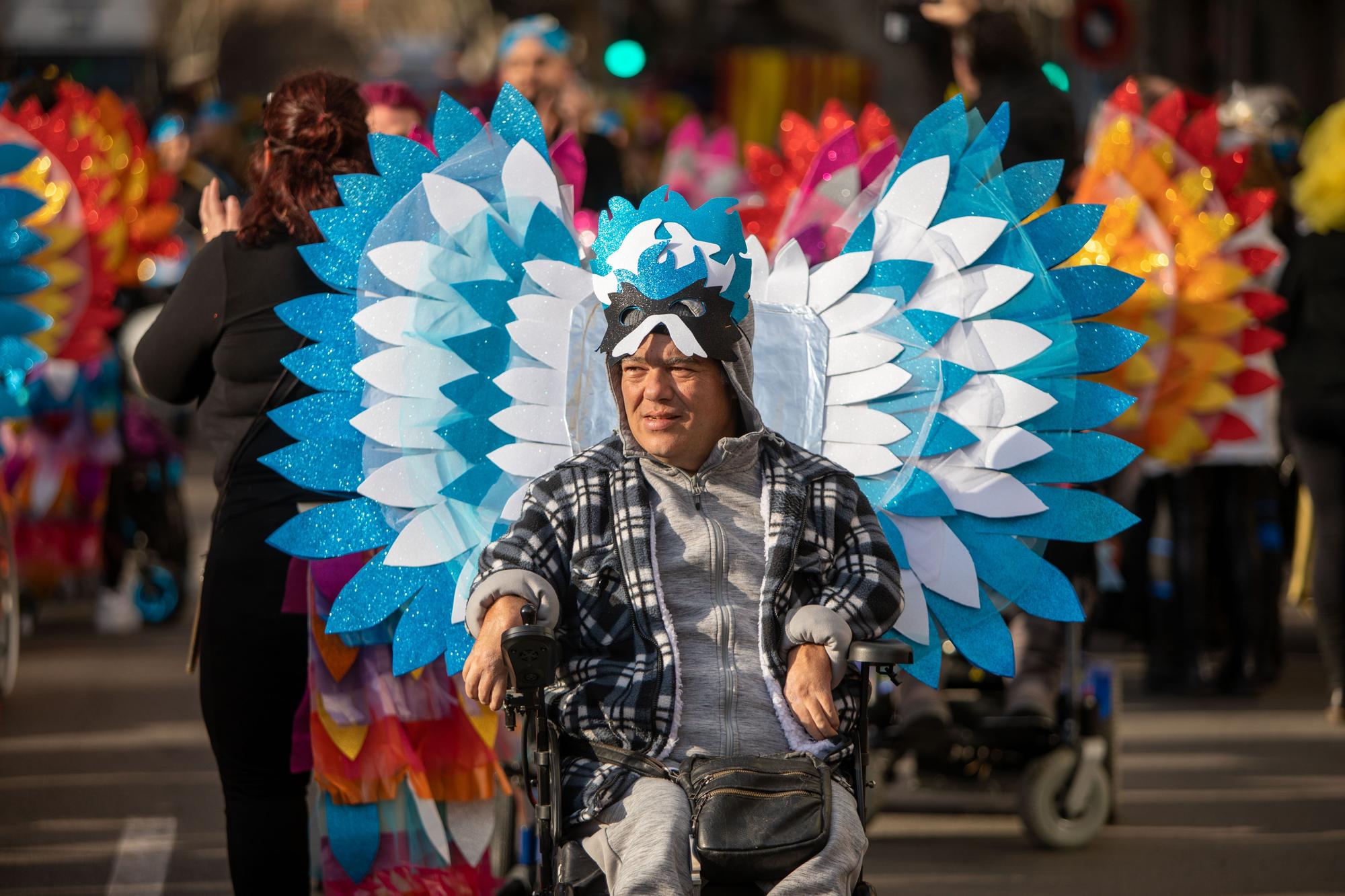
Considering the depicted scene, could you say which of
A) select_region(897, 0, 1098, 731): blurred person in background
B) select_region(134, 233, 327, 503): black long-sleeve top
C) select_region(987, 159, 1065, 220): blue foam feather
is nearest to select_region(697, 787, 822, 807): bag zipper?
select_region(134, 233, 327, 503): black long-sleeve top

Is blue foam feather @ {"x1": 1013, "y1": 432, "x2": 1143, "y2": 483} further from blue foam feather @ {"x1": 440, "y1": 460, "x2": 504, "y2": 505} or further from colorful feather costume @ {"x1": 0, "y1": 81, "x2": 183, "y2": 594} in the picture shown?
colorful feather costume @ {"x1": 0, "y1": 81, "x2": 183, "y2": 594}

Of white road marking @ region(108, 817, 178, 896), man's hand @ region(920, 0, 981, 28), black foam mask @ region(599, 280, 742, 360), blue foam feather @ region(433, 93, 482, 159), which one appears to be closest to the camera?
black foam mask @ region(599, 280, 742, 360)

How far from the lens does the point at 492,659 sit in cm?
364

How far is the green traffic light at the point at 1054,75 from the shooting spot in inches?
273

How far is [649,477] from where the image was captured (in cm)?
395

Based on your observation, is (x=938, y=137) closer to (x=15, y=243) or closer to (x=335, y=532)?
(x=335, y=532)

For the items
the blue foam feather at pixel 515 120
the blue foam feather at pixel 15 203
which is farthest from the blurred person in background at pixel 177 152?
the blue foam feather at pixel 515 120

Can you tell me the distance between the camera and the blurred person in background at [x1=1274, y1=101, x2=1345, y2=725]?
25.7 ft

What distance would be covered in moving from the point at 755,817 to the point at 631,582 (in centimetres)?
52

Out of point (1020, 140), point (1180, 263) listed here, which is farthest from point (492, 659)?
point (1020, 140)

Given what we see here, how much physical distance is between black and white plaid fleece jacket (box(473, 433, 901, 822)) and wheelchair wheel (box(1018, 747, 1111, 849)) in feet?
7.84

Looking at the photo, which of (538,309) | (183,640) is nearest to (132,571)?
(183,640)

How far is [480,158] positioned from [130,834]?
2.80 metres

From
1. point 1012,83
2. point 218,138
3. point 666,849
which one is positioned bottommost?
point 666,849
